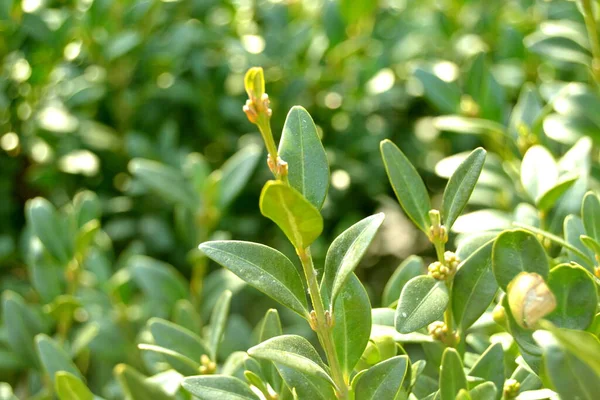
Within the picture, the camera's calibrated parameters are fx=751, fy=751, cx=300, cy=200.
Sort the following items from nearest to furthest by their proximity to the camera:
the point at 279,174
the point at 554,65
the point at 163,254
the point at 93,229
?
1. the point at 279,174
2. the point at 93,229
3. the point at 554,65
4. the point at 163,254

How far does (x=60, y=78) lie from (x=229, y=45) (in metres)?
0.40

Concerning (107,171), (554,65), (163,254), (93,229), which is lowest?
(163,254)

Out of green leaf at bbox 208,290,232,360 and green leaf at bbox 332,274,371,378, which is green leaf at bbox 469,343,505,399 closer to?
green leaf at bbox 332,274,371,378

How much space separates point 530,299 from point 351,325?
188 mm

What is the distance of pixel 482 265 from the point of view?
2.50 ft

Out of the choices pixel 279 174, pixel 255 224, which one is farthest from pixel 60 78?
pixel 279 174

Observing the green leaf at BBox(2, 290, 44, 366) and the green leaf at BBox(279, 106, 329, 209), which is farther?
the green leaf at BBox(2, 290, 44, 366)

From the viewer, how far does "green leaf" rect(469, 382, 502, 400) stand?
68 centimetres

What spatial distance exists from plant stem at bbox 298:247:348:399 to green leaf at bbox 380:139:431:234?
0.54 ft

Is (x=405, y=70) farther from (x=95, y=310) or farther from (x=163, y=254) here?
(x=95, y=310)

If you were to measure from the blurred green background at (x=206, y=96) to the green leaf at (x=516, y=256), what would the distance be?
94cm

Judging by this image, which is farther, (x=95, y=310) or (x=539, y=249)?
(x=95, y=310)

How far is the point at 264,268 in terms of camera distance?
70cm

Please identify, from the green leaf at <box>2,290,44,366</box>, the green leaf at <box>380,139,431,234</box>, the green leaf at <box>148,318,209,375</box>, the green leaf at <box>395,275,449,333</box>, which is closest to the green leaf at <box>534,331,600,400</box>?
the green leaf at <box>395,275,449,333</box>
